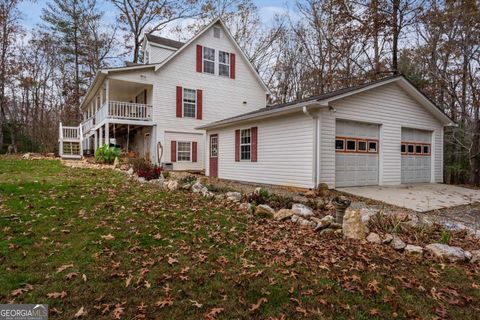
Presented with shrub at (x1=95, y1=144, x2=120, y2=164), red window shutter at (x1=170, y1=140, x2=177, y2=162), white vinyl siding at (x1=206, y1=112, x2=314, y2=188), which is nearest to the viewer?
white vinyl siding at (x1=206, y1=112, x2=314, y2=188)

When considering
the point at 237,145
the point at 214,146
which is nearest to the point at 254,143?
the point at 237,145

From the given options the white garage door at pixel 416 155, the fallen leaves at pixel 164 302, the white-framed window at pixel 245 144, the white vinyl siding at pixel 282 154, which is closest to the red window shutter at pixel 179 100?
the white vinyl siding at pixel 282 154

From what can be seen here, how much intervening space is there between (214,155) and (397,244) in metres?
11.2

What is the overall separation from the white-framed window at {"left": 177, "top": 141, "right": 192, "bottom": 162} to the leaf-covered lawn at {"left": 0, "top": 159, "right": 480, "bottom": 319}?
11.1 metres

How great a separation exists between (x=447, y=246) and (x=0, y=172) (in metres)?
12.2

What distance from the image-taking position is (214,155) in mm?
14844

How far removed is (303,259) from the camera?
3850 mm

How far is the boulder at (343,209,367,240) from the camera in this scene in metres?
4.78

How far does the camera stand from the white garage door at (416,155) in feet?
39.6

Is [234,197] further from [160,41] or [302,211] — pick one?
[160,41]

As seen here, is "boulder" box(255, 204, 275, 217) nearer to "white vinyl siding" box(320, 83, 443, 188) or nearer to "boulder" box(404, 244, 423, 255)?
"boulder" box(404, 244, 423, 255)

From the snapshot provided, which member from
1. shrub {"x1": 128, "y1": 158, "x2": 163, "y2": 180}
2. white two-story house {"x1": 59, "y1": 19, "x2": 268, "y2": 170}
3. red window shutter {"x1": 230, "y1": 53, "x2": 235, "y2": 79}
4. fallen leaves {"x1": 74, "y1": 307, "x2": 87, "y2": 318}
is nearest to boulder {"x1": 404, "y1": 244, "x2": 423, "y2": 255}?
fallen leaves {"x1": 74, "y1": 307, "x2": 87, "y2": 318}

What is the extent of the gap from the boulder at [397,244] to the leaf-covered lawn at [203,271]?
0.16 metres

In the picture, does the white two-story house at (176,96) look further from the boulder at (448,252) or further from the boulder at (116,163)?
the boulder at (448,252)
